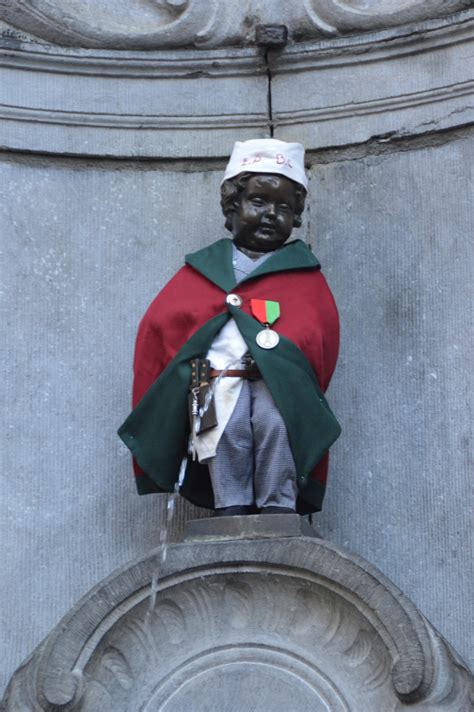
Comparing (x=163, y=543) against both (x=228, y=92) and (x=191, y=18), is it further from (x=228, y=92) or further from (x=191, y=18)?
(x=191, y=18)

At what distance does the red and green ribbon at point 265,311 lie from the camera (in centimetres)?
464

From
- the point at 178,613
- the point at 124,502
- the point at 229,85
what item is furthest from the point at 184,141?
the point at 178,613

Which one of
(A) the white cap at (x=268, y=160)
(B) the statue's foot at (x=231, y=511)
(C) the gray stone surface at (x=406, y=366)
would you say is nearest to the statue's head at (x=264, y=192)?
(A) the white cap at (x=268, y=160)

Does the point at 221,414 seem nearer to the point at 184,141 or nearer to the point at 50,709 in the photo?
the point at 50,709

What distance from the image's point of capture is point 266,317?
464 centimetres

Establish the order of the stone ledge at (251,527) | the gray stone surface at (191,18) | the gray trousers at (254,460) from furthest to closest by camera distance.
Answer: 1. the gray stone surface at (191,18)
2. the gray trousers at (254,460)
3. the stone ledge at (251,527)

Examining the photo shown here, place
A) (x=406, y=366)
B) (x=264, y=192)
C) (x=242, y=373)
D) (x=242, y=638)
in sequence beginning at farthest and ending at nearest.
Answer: (x=406, y=366) < (x=264, y=192) < (x=242, y=373) < (x=242, y=638)

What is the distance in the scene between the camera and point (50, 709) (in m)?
4.21

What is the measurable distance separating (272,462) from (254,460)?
2.6 inches

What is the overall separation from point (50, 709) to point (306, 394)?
3.07ft

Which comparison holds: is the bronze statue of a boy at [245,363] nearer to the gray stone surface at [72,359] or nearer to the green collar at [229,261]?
the green collar at [229,261]

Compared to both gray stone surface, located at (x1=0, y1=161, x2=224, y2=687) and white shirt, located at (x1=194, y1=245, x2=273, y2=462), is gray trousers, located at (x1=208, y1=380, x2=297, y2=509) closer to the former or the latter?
white shirt, located at (x1=194, y1=245, x2=273, y2=462)

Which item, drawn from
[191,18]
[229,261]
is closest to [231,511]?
[229,261]

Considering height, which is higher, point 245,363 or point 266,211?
point 266,211
